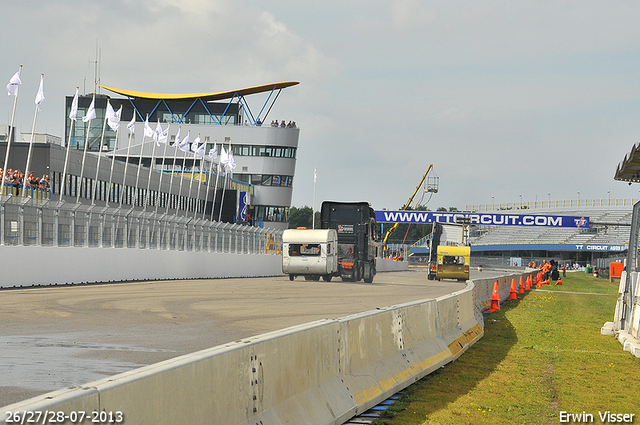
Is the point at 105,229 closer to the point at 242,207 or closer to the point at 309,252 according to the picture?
the point at 309,252

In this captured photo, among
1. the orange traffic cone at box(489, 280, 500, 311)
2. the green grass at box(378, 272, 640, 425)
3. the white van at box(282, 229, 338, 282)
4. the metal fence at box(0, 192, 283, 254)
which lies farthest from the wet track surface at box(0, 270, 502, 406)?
the white van at box(282, 229, 338, 282)

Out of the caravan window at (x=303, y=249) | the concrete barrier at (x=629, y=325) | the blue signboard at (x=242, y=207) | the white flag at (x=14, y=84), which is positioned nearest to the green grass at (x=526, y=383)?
the concrete barrier at (x=629, y=325)

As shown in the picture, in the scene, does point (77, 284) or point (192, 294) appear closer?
point (192, 294)

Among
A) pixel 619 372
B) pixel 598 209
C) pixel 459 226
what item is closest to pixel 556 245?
pixel 598 209

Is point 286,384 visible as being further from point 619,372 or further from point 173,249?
point 173,249

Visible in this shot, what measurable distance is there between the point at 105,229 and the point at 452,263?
29435 millimetres

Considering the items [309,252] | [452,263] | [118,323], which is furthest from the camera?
[452,263]

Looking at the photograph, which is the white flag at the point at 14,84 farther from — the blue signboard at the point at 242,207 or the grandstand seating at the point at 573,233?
the grandstand seating at the point at 573,233

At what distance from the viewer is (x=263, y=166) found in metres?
103

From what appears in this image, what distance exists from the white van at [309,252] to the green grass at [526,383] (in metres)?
22.5

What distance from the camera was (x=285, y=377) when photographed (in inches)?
274

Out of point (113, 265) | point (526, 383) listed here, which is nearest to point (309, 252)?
point (113, 265)

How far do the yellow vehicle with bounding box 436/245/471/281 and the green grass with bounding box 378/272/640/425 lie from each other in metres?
36.1

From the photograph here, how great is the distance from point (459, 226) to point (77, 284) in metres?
35.9
